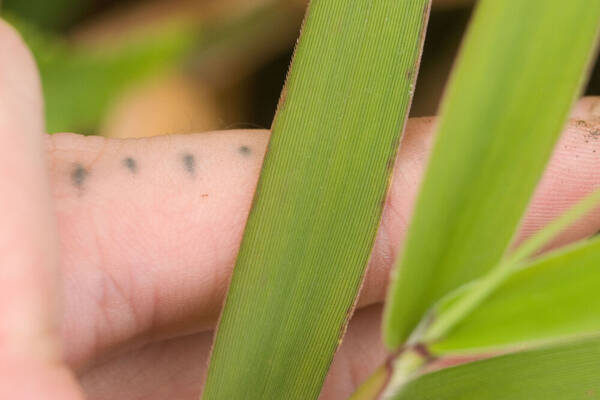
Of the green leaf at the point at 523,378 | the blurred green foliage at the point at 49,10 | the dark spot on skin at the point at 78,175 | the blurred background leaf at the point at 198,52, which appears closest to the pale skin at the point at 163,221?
the dark spot on skin at the point at 78,175

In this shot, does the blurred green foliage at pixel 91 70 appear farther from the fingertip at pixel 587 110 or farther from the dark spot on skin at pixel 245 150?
the fingertip at pixel 587 110

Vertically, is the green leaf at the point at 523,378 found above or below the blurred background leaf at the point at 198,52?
below

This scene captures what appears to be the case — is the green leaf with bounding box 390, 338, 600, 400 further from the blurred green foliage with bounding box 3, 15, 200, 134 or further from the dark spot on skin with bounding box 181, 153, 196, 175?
the blurred green foliage with bounding box 3, 15, 200, 134

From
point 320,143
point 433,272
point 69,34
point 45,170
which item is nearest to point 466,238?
point 433,272

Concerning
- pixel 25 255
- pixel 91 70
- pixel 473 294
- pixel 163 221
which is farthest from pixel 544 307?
pixel 91 70

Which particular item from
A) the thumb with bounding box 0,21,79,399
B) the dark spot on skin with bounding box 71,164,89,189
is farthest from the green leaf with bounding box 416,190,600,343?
the dark spot on skin with bounding box 71,164,89,189

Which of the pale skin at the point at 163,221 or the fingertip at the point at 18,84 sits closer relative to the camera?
the fingertip at the point at 18,84
